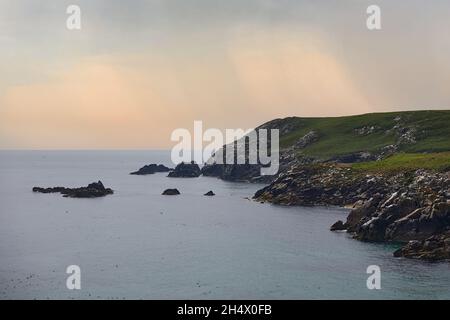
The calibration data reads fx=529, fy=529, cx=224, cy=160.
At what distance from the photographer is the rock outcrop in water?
105m

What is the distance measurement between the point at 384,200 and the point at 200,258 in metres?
49.8

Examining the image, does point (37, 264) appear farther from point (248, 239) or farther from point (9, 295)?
point (248, 239)

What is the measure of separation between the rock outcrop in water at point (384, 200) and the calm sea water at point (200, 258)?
579cm

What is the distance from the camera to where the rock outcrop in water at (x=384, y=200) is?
105 m

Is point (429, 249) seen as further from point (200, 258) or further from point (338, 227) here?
point (200, 258)

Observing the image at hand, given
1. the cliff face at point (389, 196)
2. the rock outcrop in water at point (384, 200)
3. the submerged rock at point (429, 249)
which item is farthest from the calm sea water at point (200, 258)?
the cliff face at point (389, 196)

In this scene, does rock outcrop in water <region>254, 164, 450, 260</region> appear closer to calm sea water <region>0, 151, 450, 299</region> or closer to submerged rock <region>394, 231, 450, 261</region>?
submerged rock <region>394, 231, 450, 261</region>

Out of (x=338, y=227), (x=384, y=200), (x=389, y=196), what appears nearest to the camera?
(x=389, y=196)

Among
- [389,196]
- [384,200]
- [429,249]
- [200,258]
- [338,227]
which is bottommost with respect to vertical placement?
[200,258]

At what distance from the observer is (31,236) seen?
12331 cm

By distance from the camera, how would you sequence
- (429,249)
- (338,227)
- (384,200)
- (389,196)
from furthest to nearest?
(338,227) → (384,200) → (389,196) → (429,249)

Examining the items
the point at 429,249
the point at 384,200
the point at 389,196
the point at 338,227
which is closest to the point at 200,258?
the point at 429,249

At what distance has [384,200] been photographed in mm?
123688

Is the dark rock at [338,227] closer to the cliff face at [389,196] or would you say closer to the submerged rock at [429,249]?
the cliff face at [389,196]
